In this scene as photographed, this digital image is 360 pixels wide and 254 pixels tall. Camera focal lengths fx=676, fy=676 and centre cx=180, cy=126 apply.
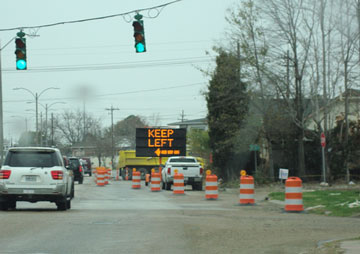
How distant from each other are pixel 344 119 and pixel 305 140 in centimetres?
317

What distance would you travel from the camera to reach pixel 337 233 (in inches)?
522

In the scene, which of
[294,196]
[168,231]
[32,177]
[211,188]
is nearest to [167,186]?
[211,188]

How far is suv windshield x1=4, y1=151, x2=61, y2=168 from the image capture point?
19.2 meters

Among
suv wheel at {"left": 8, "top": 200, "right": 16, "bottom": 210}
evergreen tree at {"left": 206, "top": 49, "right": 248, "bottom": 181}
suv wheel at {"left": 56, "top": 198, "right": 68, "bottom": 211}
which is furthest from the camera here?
evergreen tree at {"left": 206, "top": 49, "right": 248, "bottom": 181}

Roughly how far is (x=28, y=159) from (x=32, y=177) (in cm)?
58

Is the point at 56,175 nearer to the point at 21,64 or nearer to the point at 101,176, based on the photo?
the point at 21,64

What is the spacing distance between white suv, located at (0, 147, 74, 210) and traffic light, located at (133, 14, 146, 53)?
4.36 metres

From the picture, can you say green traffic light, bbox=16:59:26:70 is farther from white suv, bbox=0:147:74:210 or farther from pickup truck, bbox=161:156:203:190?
pickup truck, bbox=161:156:203:190

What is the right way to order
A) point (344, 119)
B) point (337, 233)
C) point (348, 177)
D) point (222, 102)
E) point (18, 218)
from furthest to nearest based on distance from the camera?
point (222, 102) → point (344, 119) → point (348, 177) → point (18, 218) → point (337, 233)

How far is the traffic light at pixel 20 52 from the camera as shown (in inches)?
914

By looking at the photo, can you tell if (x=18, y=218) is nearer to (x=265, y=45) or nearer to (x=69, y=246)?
(x=69, y=246)

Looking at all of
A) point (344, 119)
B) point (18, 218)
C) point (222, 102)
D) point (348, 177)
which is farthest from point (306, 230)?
point (222, 102)

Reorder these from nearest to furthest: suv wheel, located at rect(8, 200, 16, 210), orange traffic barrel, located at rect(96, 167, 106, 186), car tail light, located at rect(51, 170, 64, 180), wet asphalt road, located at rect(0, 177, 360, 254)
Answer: wet asphalt road, located at rect(0, 177, 360, 254), car tail light, located at rect(51, 170, 64, 180), suv wheel, located at rect(8, 200, 16, 210), orange traffic barrel, located at rect(96, 167, 106, 186)

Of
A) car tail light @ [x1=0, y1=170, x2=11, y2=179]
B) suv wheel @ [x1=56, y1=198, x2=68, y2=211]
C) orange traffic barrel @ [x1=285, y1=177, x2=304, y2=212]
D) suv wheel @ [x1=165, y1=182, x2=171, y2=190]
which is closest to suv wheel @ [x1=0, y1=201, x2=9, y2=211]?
car tail light @ [x1=0, y1=170, x2=11, y2=179]
